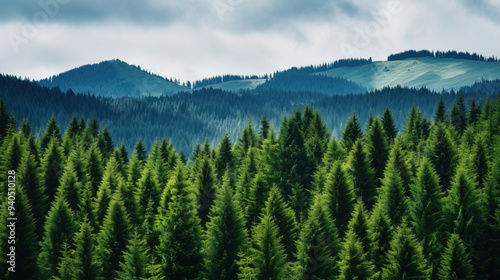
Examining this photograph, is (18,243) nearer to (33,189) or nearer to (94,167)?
(33,189)

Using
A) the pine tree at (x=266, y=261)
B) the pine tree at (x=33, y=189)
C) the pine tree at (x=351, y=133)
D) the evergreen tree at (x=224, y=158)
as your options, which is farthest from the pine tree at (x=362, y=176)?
the pine tree at (x=33, y=189)

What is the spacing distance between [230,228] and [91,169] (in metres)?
26.5

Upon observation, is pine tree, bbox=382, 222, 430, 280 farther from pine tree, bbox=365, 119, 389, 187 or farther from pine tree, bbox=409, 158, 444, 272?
pine tree, bbox=365, 119, 389, 187

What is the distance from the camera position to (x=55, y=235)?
35.2 metres

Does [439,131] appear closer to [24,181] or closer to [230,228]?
[230,228]

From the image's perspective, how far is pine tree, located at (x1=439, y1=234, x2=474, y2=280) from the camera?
29852 millimetres

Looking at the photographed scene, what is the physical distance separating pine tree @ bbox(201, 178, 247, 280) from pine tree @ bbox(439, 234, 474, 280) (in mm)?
13092

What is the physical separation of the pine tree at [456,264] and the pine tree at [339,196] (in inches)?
298

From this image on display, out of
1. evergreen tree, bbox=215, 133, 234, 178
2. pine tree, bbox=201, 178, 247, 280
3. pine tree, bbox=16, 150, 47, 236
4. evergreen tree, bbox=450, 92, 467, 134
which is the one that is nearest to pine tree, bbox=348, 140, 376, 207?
pine tree, bbox=201, 178, 247, 280

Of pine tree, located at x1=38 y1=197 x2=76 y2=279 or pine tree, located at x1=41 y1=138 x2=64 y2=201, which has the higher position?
pine tree, located at x1=41 y1=138 x2=64 y2=201

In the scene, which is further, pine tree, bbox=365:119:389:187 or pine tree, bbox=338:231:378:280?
pine tree, bbox=365:119:389:187

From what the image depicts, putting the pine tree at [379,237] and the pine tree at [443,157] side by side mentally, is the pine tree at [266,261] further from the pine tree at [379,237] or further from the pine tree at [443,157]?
the pine tree at [443,157]

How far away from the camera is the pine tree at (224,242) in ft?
94.6

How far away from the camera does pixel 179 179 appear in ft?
110
